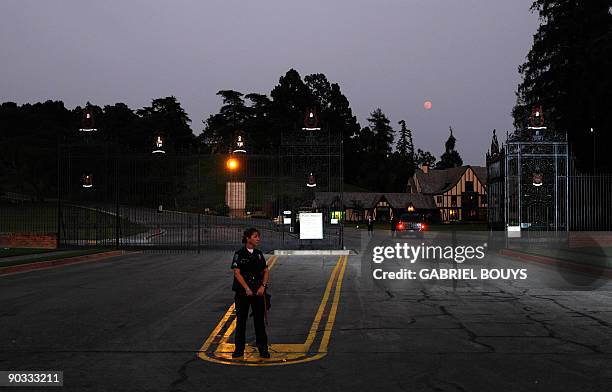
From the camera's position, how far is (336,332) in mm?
9742

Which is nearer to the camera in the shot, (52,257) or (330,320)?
(330,320)

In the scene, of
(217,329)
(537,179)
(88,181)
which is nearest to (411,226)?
(537,179)

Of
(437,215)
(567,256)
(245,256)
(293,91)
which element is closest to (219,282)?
(245,256)

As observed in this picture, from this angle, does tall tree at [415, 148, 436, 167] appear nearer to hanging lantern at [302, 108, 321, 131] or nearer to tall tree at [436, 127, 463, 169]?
tall tree at [436, 127, 463, 169]

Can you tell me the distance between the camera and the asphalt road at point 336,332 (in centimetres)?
703

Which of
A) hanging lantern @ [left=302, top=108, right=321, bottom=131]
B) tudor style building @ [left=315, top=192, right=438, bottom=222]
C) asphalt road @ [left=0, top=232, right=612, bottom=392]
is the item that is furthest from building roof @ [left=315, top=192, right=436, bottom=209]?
asphalt road @ [left=0, top=232, right=612, bottom=392]

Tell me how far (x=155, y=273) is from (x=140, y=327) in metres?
9.32

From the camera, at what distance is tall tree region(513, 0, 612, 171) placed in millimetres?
44156

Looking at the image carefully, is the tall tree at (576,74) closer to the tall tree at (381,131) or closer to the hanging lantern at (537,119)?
the hanging lantern at (537,119)

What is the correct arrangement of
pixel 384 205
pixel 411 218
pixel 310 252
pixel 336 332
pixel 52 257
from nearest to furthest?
pixel 336 332 < pixel 52 257 < pixel 310 252 < pixel 411 218 < pixel 384 205

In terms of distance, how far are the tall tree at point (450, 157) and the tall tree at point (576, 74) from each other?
5209 inches

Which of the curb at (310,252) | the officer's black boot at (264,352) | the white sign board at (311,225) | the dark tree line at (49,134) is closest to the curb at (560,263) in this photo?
the curb at (310,252)

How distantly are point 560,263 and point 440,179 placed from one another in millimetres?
85604

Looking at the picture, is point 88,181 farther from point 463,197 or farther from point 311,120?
point 463,197
